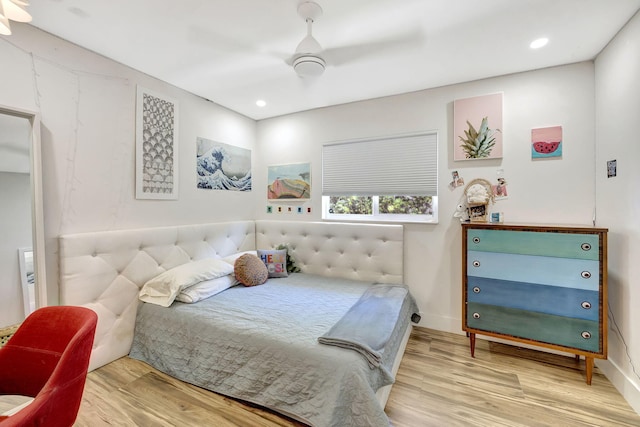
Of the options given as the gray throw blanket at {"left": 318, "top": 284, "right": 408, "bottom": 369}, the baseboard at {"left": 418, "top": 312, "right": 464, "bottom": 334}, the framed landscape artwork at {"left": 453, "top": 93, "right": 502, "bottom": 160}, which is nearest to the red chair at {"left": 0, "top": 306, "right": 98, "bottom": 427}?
the gray throw blanket at {"left": 318, "top": 284, "right": 408, "bottom": 369}

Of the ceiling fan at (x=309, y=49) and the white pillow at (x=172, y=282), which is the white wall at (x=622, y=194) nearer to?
the ceiling fan at (x=309, y=49)

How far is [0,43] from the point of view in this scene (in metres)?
1.63

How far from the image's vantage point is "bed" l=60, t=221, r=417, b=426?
145 cm

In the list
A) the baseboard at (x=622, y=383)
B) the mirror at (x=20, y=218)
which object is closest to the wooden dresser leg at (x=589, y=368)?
the baseboard at (x=622, y=383)

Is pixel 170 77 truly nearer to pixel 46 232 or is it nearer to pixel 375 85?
pixel 46 232

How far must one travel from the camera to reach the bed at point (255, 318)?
1454 millimetres

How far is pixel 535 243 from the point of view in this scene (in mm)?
2021

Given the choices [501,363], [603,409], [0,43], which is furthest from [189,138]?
[603,409]

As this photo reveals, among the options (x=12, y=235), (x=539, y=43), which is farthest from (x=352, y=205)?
(x=12, y=235)

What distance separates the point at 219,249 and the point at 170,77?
1.76 m

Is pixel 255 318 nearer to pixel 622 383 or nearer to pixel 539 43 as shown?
pixel 622 383

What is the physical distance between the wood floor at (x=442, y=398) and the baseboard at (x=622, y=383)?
0.12 feet

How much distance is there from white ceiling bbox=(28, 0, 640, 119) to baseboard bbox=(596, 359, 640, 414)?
2.33 m

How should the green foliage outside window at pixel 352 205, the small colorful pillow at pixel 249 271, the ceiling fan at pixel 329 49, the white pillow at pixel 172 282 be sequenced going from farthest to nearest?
the green foliage outside window at pixel 352 205 → the small colorful pillow at pixel 249 271 → the white pillow at pixel 172 282 → the ceiling fan at pixel 329 49
